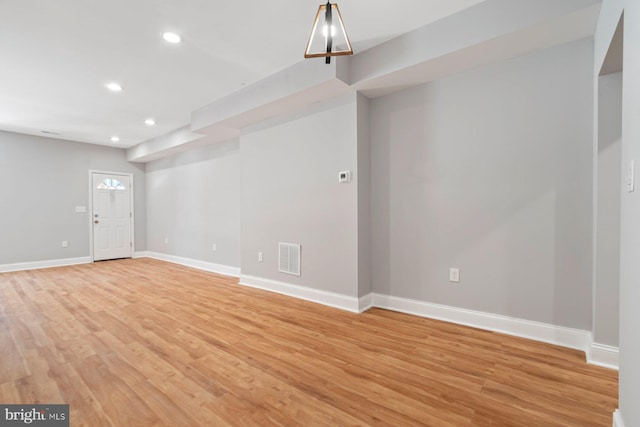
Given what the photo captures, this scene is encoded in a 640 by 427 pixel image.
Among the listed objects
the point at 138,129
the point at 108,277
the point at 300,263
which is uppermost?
the point at 138,129

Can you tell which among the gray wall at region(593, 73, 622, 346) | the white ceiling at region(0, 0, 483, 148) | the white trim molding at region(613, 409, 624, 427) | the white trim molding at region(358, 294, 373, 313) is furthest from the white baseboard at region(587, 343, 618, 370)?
the white ceiling at region(0, 0, 483, 148)

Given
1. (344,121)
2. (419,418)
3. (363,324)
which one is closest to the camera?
(419,418)

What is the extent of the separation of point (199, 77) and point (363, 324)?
137 inches

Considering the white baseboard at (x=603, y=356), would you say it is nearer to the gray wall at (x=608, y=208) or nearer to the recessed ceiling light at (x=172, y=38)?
the gray wall at (x=608, y=208)

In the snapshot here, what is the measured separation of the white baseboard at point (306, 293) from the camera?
10.9ft

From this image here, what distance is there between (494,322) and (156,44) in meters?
4.23

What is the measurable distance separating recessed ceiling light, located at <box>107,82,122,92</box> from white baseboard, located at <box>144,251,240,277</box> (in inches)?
126

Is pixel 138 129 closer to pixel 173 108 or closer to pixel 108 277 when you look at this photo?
pixel 173 108

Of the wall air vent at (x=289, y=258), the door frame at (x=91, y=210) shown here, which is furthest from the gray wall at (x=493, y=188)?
the door frame at (x=91, y=210)

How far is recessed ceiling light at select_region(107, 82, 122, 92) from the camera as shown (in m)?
3.77

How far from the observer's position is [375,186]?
344 cm

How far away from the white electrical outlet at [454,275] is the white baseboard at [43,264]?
765 cm

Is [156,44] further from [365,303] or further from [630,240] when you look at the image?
[630,240]

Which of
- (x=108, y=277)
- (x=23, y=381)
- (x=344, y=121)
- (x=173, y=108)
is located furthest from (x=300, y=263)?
(x=108, y=277)
